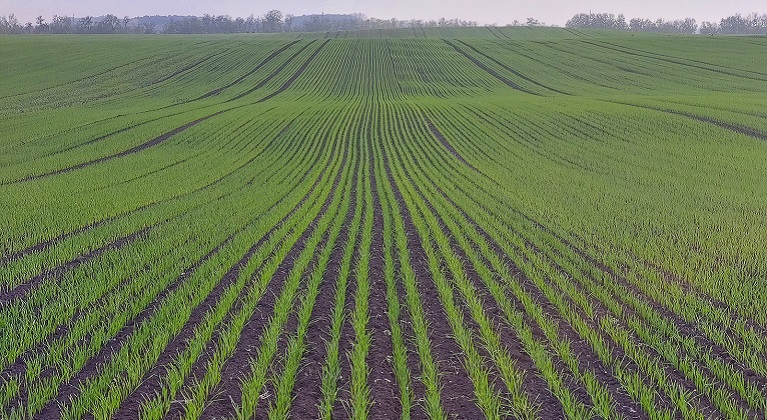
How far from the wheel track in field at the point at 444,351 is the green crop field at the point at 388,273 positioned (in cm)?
4

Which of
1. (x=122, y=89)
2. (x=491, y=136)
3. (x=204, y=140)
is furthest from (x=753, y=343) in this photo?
(x=122, y=89)

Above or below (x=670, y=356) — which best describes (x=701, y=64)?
above

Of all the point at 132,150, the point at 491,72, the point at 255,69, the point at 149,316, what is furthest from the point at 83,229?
the point at 491,72

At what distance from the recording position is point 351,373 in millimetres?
5426

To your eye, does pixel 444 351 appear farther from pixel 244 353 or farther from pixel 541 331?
pixel 244 353

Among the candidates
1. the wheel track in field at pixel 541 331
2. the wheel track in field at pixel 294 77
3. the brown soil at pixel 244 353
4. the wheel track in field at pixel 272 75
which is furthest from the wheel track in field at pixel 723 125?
the wheel track in field at pixel 272 75

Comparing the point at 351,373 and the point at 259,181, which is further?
the point at 259,181

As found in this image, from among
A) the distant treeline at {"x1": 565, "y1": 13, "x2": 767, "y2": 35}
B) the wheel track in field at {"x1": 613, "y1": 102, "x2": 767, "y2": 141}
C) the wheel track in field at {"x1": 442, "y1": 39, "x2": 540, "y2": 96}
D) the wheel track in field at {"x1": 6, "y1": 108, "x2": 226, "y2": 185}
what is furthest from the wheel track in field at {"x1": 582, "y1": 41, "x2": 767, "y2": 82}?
the distant treeline at {"x1": 565, "y1": 13, "x2": 767, "y2": 35}

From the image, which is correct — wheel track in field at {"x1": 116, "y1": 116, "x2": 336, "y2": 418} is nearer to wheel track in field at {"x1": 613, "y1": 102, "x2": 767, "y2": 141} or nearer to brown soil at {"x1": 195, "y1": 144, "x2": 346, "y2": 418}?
brown soil at {"x1": 195, "y1": 144, "x2": 346, "y2": 418}

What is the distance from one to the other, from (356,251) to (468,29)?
130 metres

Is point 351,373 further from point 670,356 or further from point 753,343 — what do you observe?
point 753,343

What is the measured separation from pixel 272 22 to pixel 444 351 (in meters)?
192

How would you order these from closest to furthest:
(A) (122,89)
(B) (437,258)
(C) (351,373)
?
(C) (351,373) → (B) (437,258) → (A) (122,89)

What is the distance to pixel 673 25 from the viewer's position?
191250 millimetres
